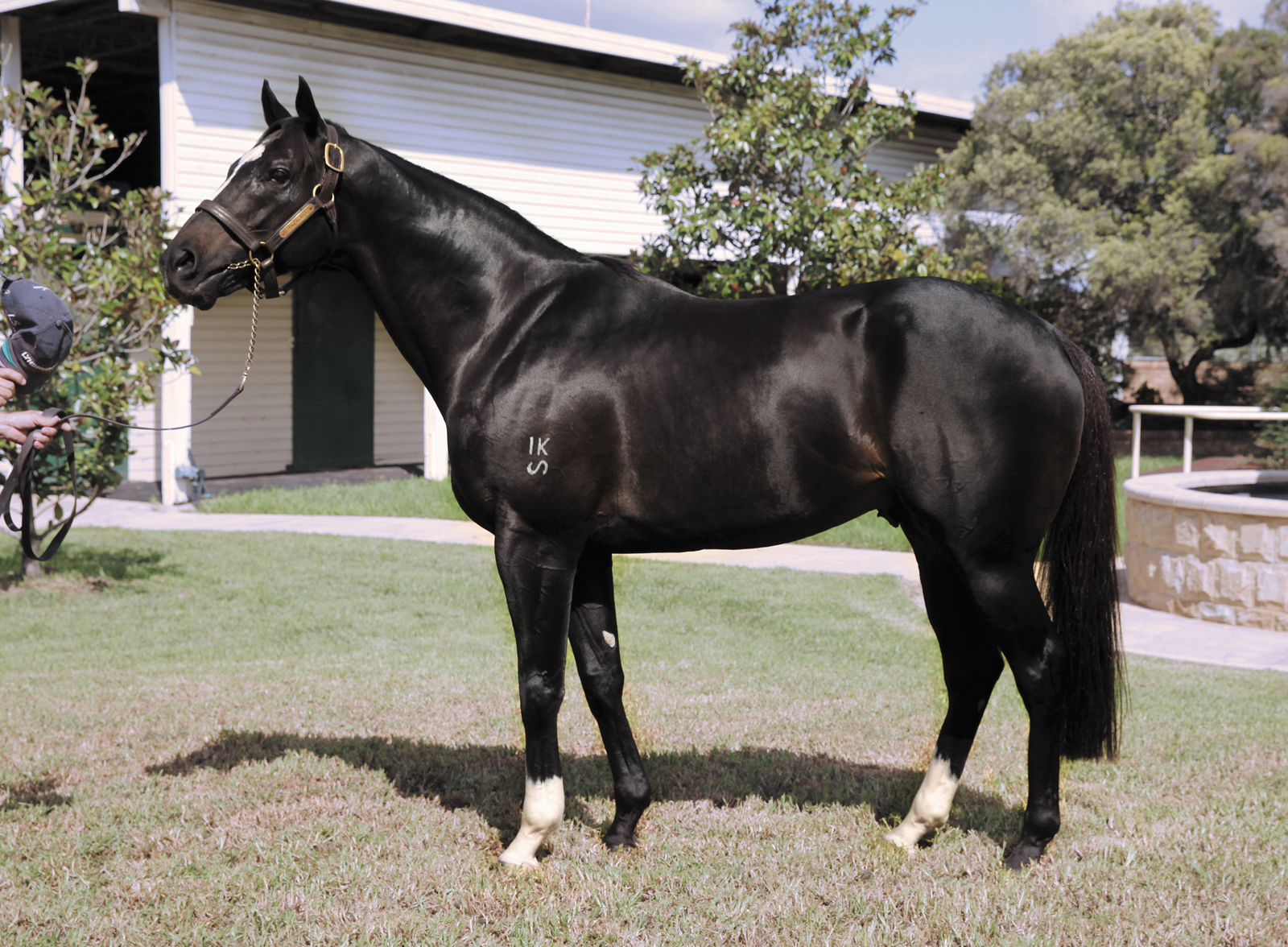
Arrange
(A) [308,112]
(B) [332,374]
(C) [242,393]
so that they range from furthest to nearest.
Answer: (B) [332,374] < (C) [242,393] < (A) [308,112]

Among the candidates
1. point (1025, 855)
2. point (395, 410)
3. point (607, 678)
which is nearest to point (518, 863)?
point (607, 678)

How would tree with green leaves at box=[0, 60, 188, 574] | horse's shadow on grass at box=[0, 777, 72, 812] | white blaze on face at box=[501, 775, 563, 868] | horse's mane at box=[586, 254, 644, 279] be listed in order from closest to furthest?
white blaze on face at box=[501, 775, 563, 868]
horse's mane at box=[586, 254, 644, 279]
horse's shadow on grass at box=[0, 777, 72, 812]
tree with green leaves at box=[0, 60, 188, 574]

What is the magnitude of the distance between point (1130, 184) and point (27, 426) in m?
21.7

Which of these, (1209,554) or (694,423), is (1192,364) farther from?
(694,423)

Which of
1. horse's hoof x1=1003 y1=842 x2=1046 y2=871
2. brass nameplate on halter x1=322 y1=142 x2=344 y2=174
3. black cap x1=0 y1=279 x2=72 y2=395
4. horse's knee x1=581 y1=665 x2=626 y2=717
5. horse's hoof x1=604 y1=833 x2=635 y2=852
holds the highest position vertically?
brass nameplate on halter x1=322 y1=142 x2=344 y2=174

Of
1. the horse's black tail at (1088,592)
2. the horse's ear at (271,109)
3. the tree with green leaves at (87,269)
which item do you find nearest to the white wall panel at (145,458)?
the tree with green leaves at (87,269)

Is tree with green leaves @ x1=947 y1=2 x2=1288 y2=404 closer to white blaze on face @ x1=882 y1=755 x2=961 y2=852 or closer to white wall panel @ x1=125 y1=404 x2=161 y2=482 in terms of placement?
white wall panel @ x1=125 y1=404 x2=161 y2=482

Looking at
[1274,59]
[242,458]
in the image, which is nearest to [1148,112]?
[1274,59]

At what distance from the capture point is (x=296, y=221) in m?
3.49

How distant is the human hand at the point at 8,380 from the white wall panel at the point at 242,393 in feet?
42.6

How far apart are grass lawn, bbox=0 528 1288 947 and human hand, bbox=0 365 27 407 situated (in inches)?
60.4

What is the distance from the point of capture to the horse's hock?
8.34m

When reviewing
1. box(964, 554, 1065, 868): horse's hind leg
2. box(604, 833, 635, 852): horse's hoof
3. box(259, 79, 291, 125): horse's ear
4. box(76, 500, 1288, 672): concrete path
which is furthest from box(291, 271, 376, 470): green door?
→ box(964, 554, 1065, 868): horse's hind leg

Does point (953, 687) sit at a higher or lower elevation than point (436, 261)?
lower
